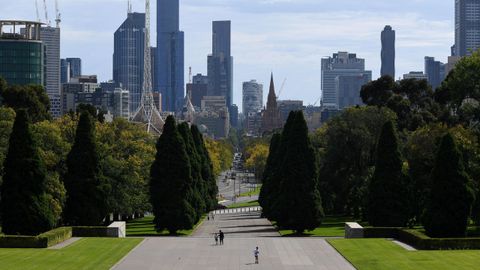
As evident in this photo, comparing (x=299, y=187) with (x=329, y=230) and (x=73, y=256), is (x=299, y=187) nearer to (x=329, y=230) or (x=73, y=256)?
(x=329, y=230)

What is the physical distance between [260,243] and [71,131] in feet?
138

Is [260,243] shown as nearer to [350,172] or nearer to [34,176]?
[34,176]

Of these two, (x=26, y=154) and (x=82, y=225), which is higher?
(x=26, y=154)

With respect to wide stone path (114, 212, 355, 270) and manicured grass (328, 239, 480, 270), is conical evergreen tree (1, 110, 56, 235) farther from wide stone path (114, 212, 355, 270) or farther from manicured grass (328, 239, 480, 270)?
manicured grass (328, 239, 480, 270)

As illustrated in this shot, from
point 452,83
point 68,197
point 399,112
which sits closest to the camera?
point 68,197

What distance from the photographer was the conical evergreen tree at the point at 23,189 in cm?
8212

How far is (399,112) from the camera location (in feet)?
507

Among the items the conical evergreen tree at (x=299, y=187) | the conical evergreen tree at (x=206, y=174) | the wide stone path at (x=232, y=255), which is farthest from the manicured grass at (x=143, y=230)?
the wide stone path at (x=232, y=255)

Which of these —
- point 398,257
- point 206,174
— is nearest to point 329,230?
point 398,257

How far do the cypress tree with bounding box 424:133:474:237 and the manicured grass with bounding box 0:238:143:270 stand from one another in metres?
21.2

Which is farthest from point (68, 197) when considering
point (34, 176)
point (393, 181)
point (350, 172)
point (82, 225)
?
point (350, 172)

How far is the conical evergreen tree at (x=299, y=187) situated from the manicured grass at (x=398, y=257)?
17.8 meters

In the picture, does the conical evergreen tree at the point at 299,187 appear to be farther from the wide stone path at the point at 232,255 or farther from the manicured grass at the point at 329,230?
the wide stone path at the point at 232,255

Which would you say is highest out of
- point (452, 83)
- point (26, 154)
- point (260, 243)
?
point (452, 83)
